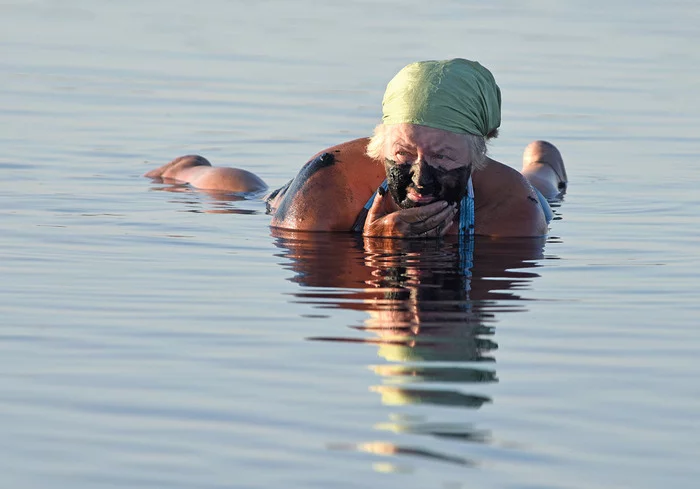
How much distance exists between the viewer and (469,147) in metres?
8.74

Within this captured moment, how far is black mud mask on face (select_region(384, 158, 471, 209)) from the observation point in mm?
8586

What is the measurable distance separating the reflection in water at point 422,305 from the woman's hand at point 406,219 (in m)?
0.07

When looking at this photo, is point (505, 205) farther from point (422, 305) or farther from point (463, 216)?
point (422, 305)

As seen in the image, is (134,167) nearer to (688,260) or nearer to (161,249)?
(161,249)

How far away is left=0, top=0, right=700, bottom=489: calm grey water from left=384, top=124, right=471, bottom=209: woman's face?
42 centimetres

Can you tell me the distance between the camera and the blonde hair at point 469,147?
28.8 feet

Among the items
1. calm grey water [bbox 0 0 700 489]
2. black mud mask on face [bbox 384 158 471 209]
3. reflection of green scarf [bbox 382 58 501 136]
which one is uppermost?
reflection of green scarf [bbox 382 58 501 136]

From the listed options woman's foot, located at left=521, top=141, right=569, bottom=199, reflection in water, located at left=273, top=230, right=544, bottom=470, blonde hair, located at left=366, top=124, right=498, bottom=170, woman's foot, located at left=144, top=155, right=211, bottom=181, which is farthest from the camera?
woman's foot, located at left=144, top=155, right=211, bottom=181

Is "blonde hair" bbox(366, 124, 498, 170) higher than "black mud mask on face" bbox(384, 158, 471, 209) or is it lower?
higher

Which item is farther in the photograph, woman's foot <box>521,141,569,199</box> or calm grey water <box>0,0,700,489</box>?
woman's foot <box>521,141,569,199</box>

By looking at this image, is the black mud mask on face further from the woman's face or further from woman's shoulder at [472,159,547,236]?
woman's shoulder at [472,159,547,236]

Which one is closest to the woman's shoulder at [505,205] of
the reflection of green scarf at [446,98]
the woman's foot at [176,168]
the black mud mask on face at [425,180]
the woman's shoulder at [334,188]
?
the reflection of green scarf at [446,98]

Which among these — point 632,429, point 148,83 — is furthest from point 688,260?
point 148,83

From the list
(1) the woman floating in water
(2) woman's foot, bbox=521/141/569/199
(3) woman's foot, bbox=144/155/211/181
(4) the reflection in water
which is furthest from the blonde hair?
(3) woman's foot, bbox=144/155/211/181
